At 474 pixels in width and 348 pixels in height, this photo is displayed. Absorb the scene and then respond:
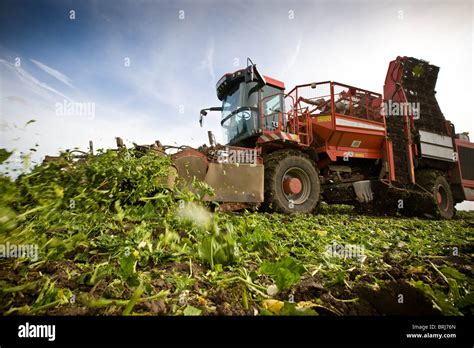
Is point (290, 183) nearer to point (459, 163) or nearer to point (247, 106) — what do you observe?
point (247, 106)

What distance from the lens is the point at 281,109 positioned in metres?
5.62

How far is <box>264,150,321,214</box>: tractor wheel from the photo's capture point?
14.9 feet

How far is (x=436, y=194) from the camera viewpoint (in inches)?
255

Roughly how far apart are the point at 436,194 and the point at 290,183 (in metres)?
4.71

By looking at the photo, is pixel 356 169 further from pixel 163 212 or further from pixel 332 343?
pixel 332 343

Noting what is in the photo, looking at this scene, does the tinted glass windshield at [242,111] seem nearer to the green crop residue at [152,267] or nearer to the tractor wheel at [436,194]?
the green crop residue at [152,267]

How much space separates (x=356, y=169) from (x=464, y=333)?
6241mm

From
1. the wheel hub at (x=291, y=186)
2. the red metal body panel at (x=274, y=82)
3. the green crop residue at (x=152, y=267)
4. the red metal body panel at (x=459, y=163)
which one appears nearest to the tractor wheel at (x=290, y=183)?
the wheel hub at (x=291, y=186)

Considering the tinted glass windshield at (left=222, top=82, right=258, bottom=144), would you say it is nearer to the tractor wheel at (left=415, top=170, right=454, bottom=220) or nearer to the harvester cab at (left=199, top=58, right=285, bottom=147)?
the harvester cab at (left=199, top=58, right=285, bottom=147)

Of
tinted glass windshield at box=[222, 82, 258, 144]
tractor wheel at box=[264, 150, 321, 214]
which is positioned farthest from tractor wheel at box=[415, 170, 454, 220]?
tinted glass windshield at box=[222, 82, 258, 144]

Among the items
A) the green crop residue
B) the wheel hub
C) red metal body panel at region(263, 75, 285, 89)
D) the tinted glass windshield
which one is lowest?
the green crop residue

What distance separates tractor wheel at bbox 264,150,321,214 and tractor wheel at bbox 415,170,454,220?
135 inches

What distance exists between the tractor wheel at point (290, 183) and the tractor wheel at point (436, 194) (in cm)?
342

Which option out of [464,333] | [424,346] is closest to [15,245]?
[424,346]
